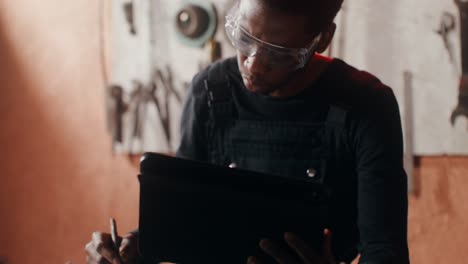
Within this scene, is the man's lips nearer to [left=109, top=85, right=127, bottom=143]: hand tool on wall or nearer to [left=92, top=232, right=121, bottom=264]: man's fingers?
[left=92, top=232, right=121, bottom=264]: man's fingers

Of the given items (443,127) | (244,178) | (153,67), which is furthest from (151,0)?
(244,178)

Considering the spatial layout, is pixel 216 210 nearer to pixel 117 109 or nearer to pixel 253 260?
pixel 253 260

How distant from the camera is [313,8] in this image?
68 centimetres

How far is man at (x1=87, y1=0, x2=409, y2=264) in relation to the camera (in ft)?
2.23

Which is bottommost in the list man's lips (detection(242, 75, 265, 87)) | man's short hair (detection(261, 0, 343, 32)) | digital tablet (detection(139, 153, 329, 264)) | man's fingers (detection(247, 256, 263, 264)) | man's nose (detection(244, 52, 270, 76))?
man's fingers (detection(247, 256, 263, 264))

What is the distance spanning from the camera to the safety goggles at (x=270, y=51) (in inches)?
26.6

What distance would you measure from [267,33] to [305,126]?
179 mm

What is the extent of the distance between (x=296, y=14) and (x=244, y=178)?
23cm

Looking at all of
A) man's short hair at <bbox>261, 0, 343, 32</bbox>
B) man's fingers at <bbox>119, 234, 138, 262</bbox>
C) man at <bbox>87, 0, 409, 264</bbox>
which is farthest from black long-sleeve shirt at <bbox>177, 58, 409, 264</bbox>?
man's fingers at <bbox>119, 234, 138, 262</bbox>

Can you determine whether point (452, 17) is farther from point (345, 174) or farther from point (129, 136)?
point (129, 136)

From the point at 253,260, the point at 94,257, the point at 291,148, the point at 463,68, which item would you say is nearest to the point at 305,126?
the point at 291,148

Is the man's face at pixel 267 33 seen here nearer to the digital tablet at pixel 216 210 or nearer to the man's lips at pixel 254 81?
the man's lips at pixel 254 81

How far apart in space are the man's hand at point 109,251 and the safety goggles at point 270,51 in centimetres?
32

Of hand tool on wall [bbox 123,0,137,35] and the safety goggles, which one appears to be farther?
hand tool on wall [bbox 123,0,137,35]
